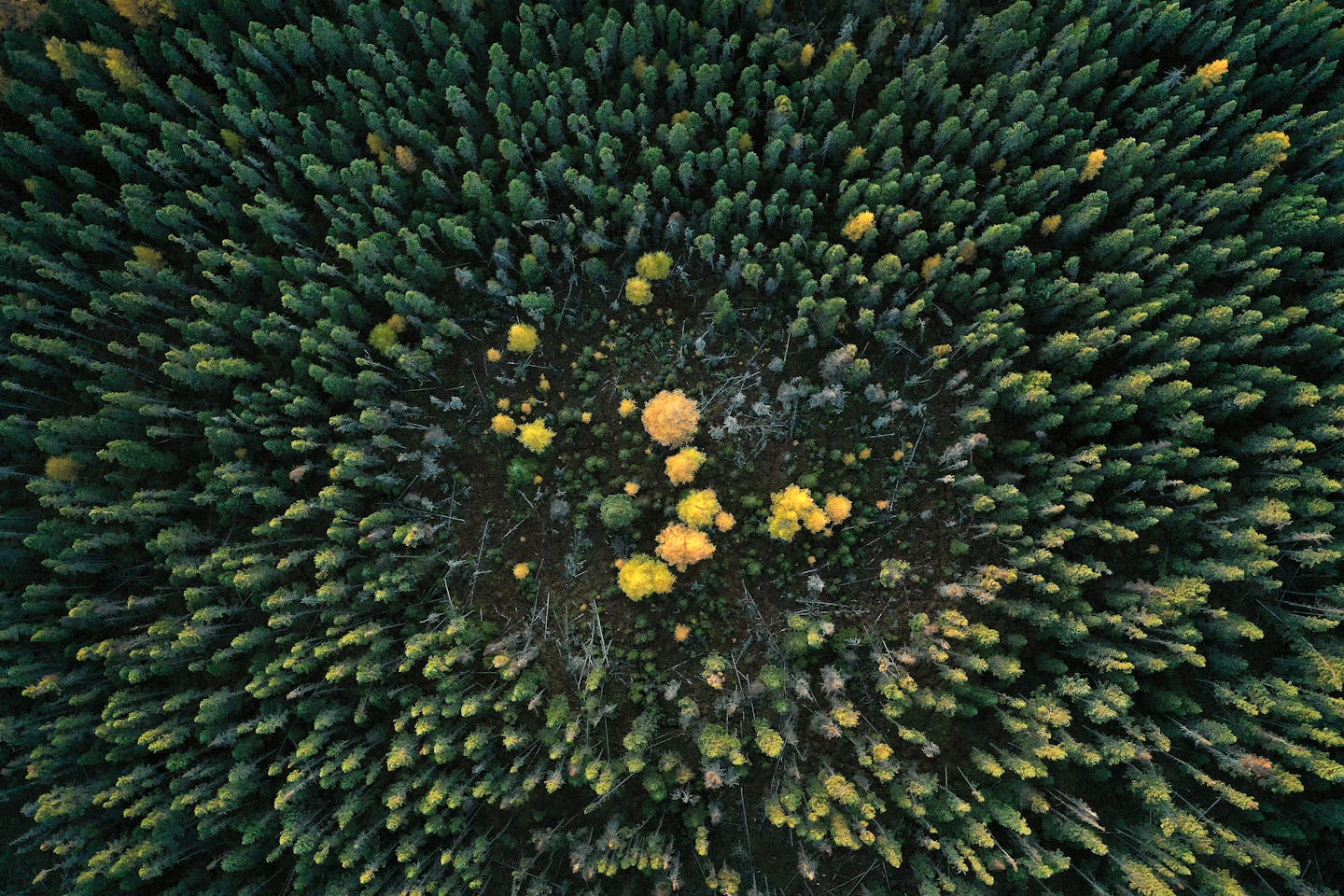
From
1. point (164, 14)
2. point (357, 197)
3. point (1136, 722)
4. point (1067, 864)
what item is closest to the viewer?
point (1067, 864)

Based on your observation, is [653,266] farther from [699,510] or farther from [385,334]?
[385,334]

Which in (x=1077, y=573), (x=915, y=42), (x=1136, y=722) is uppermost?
(x=915, y=42)

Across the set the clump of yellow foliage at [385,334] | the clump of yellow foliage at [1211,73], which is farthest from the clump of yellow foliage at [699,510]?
the clump of yellow foliage at [1211,73]

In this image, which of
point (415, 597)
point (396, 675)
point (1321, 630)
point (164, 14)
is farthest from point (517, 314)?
point (1321, 630)

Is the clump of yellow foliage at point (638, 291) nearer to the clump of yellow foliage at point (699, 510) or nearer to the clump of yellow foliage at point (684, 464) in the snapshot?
the clump of yellow foliage at point (684, 464)

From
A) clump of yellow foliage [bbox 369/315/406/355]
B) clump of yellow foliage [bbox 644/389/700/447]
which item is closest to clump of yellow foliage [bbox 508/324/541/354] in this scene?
clump of yellow foliage [bbox 369/315/406/355]

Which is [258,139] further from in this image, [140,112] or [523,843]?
[523,843]

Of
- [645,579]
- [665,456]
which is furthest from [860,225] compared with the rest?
[645,579]
